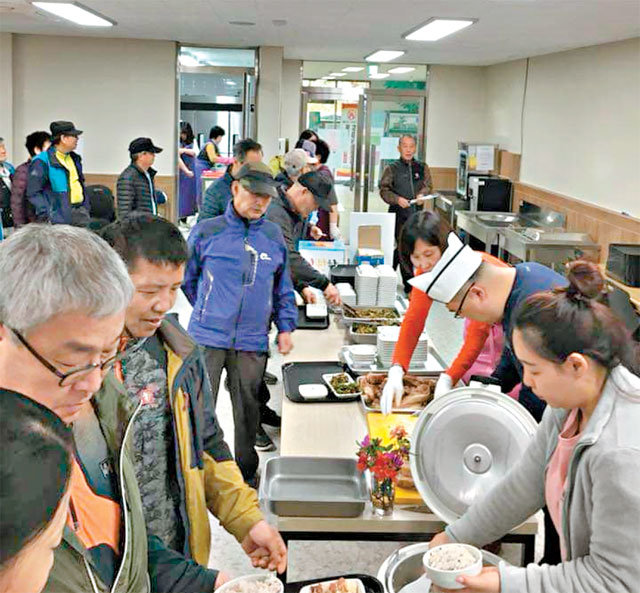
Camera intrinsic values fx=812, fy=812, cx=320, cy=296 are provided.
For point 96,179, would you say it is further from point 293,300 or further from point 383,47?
point 293,300

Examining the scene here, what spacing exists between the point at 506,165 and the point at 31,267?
33.3ft

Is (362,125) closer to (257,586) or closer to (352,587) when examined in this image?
(352,587)

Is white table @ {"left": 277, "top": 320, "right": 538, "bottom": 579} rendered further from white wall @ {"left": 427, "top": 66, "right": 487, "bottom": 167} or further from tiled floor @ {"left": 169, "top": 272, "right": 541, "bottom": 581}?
white wall @ {"left": 427, "top": 66, "right": 487, "bottom": 167}

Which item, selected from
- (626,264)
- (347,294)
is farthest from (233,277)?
(626,264)

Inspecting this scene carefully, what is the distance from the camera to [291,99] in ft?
39.1

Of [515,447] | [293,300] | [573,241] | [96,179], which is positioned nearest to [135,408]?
[515,447]

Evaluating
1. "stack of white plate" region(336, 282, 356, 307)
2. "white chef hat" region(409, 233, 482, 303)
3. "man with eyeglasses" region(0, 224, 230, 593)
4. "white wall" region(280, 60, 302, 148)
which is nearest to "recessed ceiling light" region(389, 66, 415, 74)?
"white wall" region(280, 60, 302, 148)

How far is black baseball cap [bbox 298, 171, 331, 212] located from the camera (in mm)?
4242

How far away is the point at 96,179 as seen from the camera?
1056cm

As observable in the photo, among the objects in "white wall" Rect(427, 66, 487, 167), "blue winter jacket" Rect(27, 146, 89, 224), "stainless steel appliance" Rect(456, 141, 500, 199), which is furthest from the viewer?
"white wall" Rect(427, 66, 487, 167)

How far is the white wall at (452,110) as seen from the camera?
11.8 m

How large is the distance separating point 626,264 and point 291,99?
7156 millimetres

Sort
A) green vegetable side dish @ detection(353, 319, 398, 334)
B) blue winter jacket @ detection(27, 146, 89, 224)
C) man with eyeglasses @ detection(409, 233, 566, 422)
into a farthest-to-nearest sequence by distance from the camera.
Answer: blue winter jacket @ detection(27, 146, 89, 224), green vegetable side dish @ detection(353, 319, 398, 334), man with eyeglasses @ detection(409, 233, 566, 422)

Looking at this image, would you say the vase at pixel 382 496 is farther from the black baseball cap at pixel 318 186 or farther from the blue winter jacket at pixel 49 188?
the blue winter jacket at pixel 49 188
